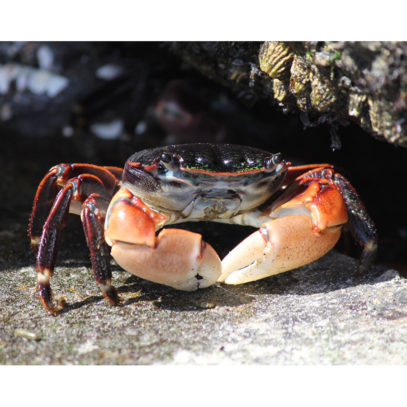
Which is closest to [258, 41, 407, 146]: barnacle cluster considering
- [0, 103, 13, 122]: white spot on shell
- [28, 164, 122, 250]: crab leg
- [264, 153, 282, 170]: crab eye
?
[264, 153, 282, 170]: crab eye

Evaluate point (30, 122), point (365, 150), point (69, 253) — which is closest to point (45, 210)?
point (69, 253)

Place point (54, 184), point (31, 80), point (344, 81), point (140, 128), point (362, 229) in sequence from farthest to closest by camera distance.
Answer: point (31, 80) < point (140, 128) < point (54, 184) < point (362, 229) < point (344, 81)

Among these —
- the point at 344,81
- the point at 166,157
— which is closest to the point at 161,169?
the point at 166,157

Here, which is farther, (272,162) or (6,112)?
(6,112)

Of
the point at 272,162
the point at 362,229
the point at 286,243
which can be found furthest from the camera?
the point at 362,229

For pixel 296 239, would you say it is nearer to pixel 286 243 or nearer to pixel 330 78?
pixel 286 243

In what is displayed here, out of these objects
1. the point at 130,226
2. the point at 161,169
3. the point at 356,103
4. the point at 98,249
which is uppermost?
the point at 356,103
